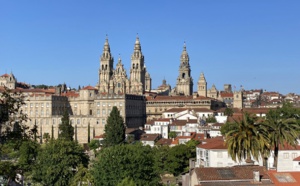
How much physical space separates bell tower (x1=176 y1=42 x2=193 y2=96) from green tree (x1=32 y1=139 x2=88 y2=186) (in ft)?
379

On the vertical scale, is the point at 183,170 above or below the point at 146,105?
below

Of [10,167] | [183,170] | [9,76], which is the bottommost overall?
[183,170]

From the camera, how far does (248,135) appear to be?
1331 inches

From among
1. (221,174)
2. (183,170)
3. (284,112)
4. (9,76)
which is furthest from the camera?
(9,76)

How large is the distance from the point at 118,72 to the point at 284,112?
68.0 metres

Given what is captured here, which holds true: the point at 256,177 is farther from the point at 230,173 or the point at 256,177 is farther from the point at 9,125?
the point at 9,125

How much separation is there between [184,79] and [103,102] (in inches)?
2383

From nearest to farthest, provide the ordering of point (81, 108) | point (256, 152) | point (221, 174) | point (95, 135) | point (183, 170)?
point (221, 174)
point (256, 152)
point (183, 170)
point (95, 135)
point (81, 108)

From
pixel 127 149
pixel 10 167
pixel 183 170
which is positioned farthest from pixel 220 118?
pixel 10 167

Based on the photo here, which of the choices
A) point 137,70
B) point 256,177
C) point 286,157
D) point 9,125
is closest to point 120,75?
point 137,70

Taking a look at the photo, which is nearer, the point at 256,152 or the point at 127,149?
the point at 256,152

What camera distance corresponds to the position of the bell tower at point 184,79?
16688cm

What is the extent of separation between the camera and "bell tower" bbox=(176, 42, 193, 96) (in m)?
167

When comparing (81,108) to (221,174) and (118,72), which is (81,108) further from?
(221,174)
